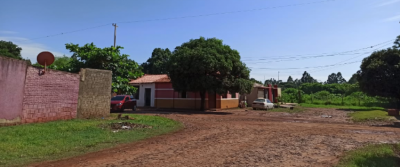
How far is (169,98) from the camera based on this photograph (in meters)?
29.9

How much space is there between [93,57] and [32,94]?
27.4 feet

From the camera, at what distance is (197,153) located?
731 centimetres

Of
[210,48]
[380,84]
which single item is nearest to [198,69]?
[210,48]

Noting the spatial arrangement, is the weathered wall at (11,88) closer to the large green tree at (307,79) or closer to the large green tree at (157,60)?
the large green tree at (157,60)

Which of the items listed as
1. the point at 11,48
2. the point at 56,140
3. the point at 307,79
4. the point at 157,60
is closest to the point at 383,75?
the point at 56,140

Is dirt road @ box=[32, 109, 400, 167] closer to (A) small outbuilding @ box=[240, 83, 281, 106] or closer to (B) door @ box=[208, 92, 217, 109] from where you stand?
(B) door @ box=[208, 92, 217, 109]

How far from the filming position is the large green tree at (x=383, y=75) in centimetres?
2886

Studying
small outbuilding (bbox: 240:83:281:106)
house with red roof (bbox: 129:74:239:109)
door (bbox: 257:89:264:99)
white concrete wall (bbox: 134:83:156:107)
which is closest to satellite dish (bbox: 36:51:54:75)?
house with red roof (bbox: 129:74:239:109)

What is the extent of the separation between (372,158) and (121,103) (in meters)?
19.0

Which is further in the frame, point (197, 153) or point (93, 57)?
point (93, 57)

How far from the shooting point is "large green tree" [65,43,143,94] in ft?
65.5

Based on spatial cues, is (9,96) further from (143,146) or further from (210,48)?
(210,48)

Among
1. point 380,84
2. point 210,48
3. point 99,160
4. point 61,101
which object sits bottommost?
point 99,160

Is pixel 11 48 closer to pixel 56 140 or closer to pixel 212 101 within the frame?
pixel 212 101
